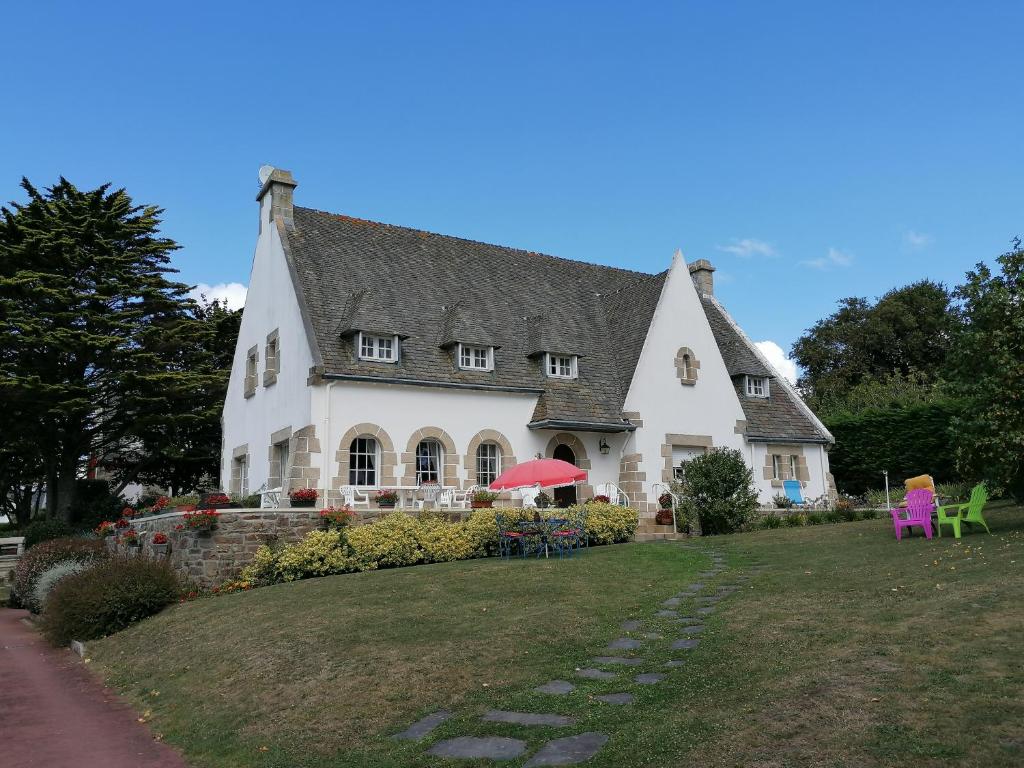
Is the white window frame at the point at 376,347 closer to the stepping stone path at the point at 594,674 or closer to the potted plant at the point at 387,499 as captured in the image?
the potted plant at the point at 387,499

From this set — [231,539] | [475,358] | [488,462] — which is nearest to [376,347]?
[475,358]

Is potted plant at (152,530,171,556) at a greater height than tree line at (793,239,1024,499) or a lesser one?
lesser

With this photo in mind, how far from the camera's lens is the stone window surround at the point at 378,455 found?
A: 64.1 ft

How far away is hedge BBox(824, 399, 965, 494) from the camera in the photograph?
28375 mm

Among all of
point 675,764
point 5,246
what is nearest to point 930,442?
point 675,764

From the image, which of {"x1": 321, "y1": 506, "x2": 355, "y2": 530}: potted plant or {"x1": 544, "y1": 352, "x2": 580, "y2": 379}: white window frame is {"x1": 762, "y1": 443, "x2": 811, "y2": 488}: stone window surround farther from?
{"x1": 321, "y1": 506, "x2": 355, "y2": 530}: potted plant

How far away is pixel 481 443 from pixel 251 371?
7970 mm

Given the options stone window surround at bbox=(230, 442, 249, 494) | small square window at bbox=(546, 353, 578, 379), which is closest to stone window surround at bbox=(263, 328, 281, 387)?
→ stone window surround at bbox=(230, 442, 249, 494)

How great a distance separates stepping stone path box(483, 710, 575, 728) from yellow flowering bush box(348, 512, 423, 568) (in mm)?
9838

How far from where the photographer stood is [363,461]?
798 inches

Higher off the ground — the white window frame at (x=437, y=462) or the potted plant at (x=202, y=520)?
the white window frame at (x=437, y=462)

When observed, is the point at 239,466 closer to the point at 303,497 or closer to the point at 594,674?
the point at 303,497

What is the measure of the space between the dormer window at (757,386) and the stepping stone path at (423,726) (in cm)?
2154

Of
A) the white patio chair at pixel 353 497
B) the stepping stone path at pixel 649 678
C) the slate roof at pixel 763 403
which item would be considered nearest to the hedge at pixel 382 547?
the white patio chair at pixel 353 497
